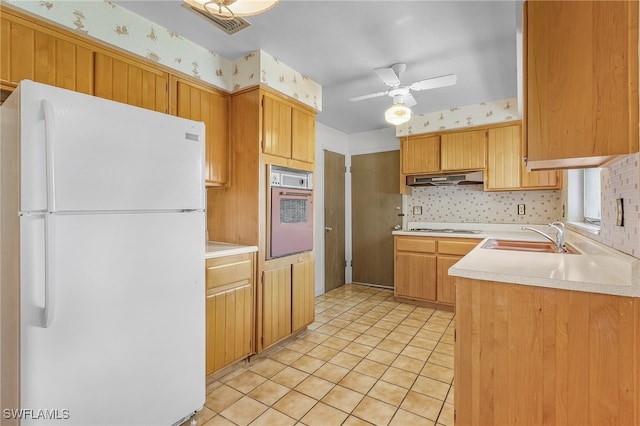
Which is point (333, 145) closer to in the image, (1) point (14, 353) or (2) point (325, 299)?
(2) point (325, 299)

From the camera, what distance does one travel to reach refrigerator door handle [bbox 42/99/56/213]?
1.15 metres

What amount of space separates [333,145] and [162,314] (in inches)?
143

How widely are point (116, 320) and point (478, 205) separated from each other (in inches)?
160

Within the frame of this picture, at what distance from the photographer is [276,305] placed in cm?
262

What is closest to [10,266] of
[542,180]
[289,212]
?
[289,212]

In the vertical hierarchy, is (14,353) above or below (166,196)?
below

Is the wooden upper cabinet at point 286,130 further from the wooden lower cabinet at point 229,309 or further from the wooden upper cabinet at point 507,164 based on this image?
the wooden upper cabinet at point 507,164

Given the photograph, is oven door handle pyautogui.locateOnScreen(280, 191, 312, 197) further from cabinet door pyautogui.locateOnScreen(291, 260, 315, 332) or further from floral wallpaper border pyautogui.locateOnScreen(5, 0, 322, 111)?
floral wallpaper border pyautogui.locateOnScreen(5, 0, 322, 111)

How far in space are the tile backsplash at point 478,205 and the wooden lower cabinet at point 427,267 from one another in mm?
712

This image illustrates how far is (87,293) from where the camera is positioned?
1.26 meters

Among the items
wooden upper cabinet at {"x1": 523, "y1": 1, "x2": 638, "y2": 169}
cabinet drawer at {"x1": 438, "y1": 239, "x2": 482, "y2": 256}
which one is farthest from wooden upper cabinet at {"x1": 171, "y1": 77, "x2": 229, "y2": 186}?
cabinet drawer at {"x1": 438, "y1": 239, "x2": 482, "y2": 256}

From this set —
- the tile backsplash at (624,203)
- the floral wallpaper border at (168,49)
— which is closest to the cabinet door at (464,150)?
the floral wallpaper border at (168,49)

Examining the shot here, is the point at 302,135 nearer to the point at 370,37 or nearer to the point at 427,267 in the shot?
the point at 370,37

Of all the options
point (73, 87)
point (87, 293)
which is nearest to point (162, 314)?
point (87, 293)
